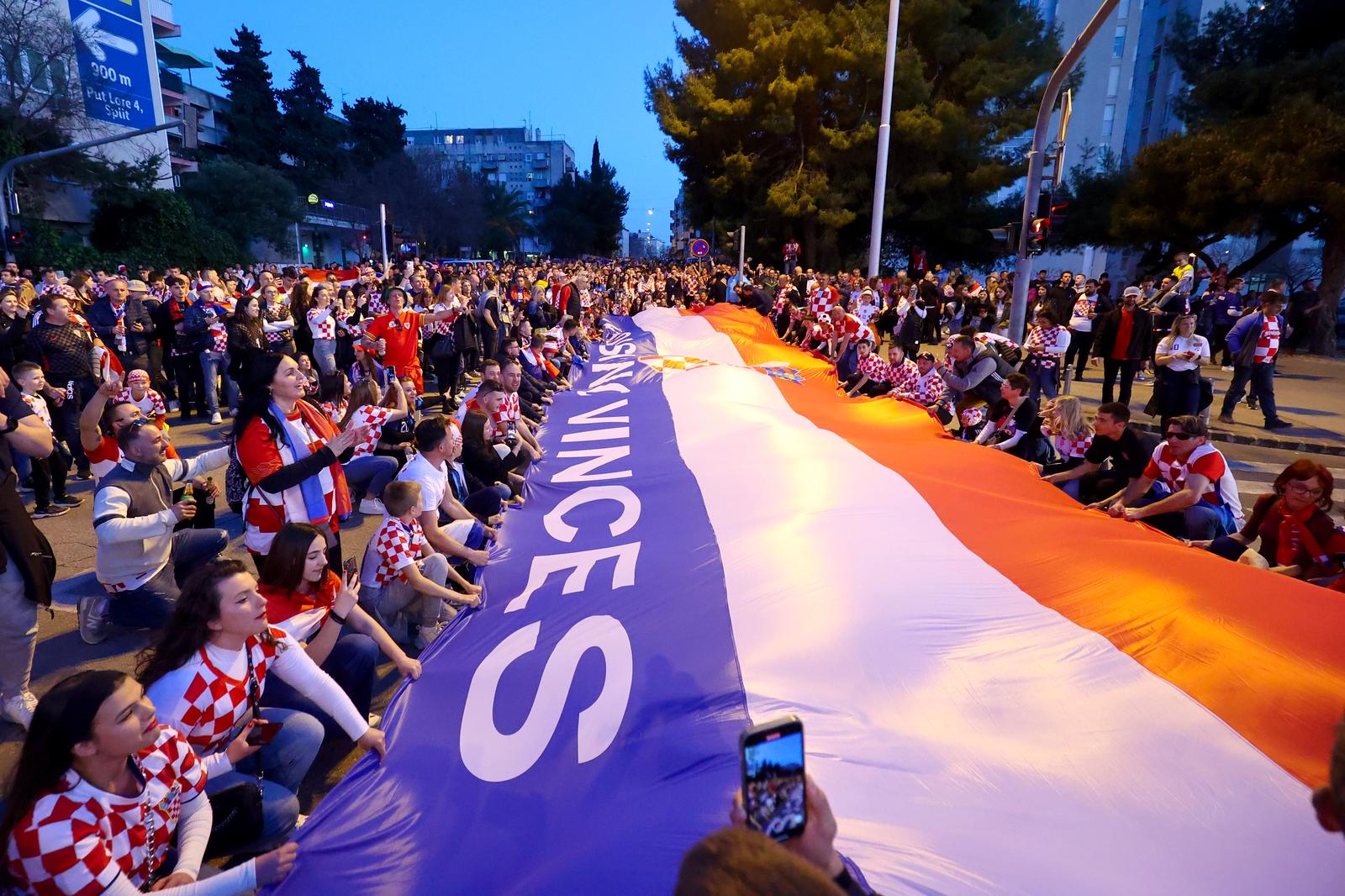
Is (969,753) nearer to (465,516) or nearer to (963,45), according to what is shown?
(465,516)

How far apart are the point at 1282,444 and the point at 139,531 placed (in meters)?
Answer: 13.4

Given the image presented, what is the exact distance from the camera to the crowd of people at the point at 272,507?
2465 mm

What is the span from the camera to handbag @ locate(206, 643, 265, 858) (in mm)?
2926

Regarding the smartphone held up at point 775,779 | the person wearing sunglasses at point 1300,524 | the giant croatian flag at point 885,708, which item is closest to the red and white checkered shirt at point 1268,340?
the person wearing sunglasses at point 1300,524

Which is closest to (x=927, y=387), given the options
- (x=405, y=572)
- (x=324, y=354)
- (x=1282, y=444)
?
(x=1282, y=444)

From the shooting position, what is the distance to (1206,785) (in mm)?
2420

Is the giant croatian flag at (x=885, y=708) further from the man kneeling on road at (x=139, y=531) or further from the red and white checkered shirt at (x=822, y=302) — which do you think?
the red and white checkered shirt at (x=822, y=302)

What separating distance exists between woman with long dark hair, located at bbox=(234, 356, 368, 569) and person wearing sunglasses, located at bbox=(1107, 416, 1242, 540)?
17.9 ft

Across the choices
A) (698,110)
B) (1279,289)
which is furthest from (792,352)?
→ (698,110)

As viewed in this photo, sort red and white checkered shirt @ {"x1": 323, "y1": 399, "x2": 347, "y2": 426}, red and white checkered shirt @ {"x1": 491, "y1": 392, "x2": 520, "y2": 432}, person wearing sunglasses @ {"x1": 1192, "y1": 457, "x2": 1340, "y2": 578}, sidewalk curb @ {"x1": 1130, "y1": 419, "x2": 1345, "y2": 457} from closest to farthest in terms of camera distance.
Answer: person wearing sunglasses @ {"x1": 1192, "y1": 457, "x2": 1340, "y2": 578} < red and white checkered shirt @ {"x1": 323, "y1": 399, "x2": 347, "y2": 426} < red and white checkered shirt @ {"x1": 491, "y1": 392, "x2": 520, "y2": 432} < sidewalk curb @ {"x1": 1130, "y1": 419, "x2": 1345, "y2": 457}

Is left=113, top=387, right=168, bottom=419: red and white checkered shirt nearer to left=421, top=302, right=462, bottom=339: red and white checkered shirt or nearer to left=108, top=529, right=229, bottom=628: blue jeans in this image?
left=108, top=529, right=229, bottom=628: blue jeans

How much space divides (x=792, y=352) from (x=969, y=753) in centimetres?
1066

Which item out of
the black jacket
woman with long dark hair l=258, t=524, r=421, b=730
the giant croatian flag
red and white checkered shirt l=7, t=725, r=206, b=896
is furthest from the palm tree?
red and white checkered shirt l=7, t=725, r=206, b=896

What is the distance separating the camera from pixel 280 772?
326cm
